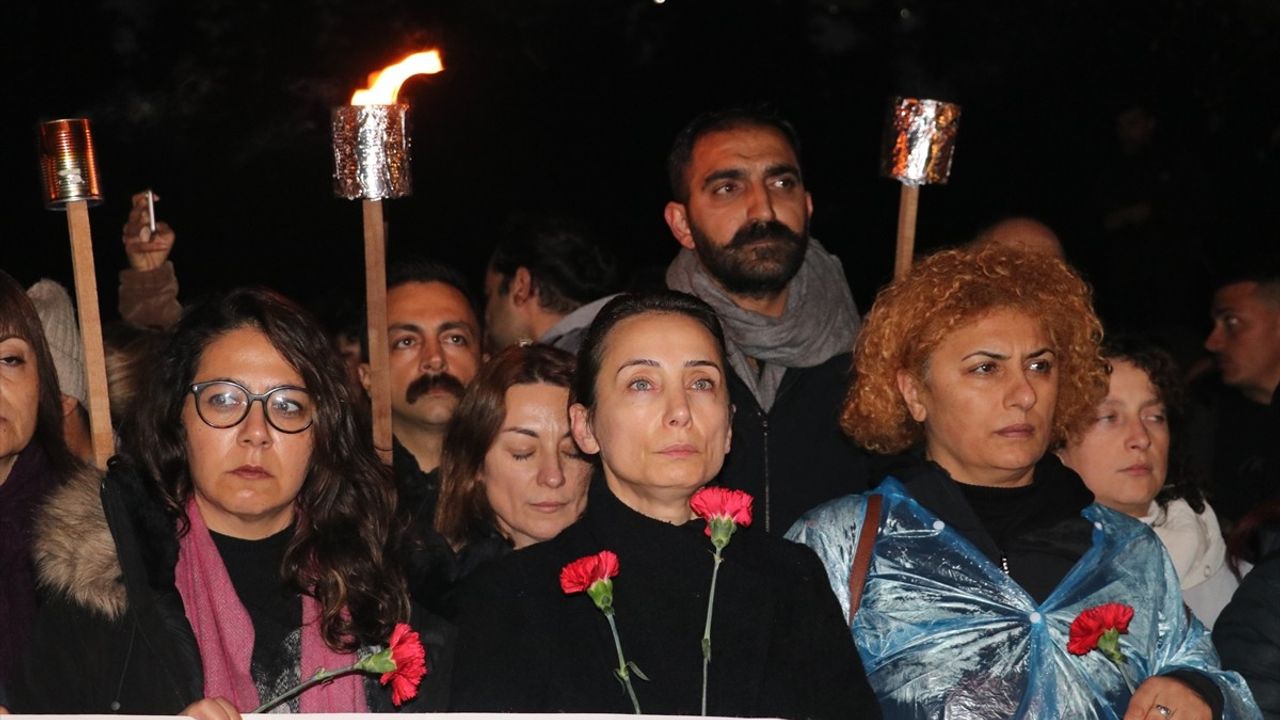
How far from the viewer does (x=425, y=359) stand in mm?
5617

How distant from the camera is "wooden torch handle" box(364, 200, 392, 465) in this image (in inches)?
177

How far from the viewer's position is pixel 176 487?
3.79 meters

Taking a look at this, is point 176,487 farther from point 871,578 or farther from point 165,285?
point 165,285

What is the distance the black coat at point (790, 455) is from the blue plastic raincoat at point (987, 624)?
78 centimetres

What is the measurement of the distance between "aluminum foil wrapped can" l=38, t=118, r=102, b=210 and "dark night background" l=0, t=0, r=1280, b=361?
14.2 feet

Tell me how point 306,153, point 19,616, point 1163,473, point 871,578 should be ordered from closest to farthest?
point 19,616 < point 871,578 < point 1163,473 < point 306,153

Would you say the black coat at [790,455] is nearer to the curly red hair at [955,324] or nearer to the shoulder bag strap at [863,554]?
the curly red hair at [955,324]

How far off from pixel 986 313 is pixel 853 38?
6288 millimetres

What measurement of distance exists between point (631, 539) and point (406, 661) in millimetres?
611

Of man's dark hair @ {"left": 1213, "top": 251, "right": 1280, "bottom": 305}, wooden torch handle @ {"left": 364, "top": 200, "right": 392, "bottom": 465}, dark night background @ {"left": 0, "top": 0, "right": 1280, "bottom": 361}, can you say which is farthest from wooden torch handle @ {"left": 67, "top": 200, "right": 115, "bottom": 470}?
man's dark hair @ {"left": 1213, "top": 251, "right": 1280, "bottom": 305}

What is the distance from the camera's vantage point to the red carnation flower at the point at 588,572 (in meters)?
3.09

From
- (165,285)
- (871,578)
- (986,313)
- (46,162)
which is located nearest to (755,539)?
(871,578)

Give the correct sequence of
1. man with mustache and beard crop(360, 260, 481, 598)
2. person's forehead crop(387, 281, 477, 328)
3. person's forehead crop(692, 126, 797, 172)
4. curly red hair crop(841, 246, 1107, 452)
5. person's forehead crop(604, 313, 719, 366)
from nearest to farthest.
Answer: person's forehead crop(604, 313, 719, 366) → curly red hair crop(841, 246, 1107, 452) → person's forehead crop(692, 126, 797, 172) → man with mustache and beard crop(360, 260, 481, 598) → person's forehead crop(387, 281, 477, 328)

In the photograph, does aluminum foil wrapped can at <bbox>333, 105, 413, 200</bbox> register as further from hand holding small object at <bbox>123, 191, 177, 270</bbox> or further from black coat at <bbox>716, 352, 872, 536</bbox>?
hand holding small object at <bbox>123, 191, 177, 270</bbox>
